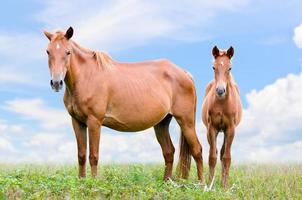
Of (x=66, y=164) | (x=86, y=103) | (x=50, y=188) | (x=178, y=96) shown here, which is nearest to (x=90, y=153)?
(x=86, y=103)

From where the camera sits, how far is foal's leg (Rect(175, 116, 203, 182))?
1098 cm

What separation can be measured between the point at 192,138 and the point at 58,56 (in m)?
3.57

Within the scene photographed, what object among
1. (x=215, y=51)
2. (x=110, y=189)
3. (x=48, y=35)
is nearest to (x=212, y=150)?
(x=215, y=51)

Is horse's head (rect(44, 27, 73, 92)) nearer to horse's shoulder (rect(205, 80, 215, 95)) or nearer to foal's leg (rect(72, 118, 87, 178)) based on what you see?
foal's leg (rect(72, 118, 87, 178))

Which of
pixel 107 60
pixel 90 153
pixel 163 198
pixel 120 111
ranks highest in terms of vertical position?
pixel 107 60

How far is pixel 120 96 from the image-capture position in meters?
9.98

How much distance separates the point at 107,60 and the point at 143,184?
104 inches

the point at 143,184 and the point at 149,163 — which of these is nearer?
the point at 143,184

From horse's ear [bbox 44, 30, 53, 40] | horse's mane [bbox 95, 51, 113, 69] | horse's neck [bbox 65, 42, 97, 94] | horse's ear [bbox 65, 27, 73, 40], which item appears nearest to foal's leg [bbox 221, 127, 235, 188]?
horse's mane [bbox 95, 51, 113, 69]

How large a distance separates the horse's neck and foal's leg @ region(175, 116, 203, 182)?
2280 mm

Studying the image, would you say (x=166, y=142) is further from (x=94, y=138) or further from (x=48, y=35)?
(x=48, y=35)

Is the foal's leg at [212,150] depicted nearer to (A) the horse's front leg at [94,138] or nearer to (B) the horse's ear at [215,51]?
(B) the horse's ear at [215,51]

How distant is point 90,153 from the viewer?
931cm

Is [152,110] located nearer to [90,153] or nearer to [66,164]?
[90,153]
